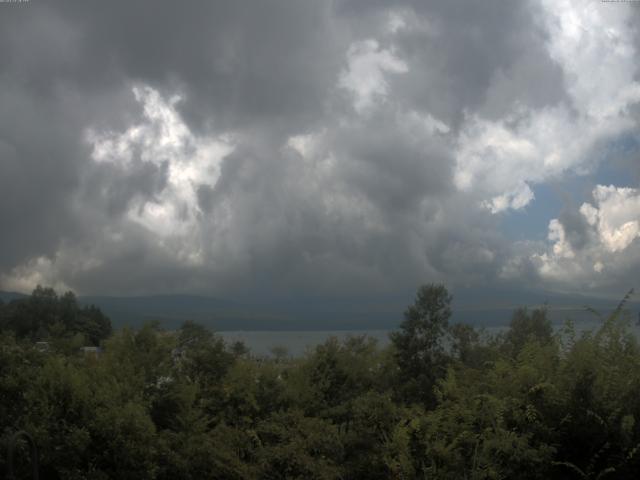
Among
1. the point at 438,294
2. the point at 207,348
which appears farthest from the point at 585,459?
the point at 438,294

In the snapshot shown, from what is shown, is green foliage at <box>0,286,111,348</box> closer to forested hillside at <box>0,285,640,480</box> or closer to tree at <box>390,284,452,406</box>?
tree at <box>390,284,452,406</box>

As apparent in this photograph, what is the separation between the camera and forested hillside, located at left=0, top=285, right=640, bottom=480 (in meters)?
8.96

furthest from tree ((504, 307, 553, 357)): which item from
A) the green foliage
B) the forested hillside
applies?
the green foliage

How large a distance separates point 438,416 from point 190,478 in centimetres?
500

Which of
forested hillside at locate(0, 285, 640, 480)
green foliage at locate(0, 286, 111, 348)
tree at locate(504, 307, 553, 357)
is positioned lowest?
forested hillside at locate(0, 285, 640, 480)

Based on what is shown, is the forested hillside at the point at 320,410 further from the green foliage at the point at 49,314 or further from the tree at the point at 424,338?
the green foliage at the point at 49,314

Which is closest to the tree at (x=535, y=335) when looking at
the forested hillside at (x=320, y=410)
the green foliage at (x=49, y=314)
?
the forested hillside at (x=320, y=410)

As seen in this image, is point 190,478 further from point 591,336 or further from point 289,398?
point 591,336

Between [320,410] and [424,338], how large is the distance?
310 inches

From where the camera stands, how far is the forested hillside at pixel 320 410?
8961 millimetres

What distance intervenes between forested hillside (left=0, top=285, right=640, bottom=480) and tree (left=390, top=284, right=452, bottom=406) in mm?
1626

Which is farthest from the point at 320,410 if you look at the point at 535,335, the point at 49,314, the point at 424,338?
Answer: the point at 49,314

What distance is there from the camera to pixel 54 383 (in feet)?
40.1

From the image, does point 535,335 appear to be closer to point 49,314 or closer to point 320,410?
point 320,410
